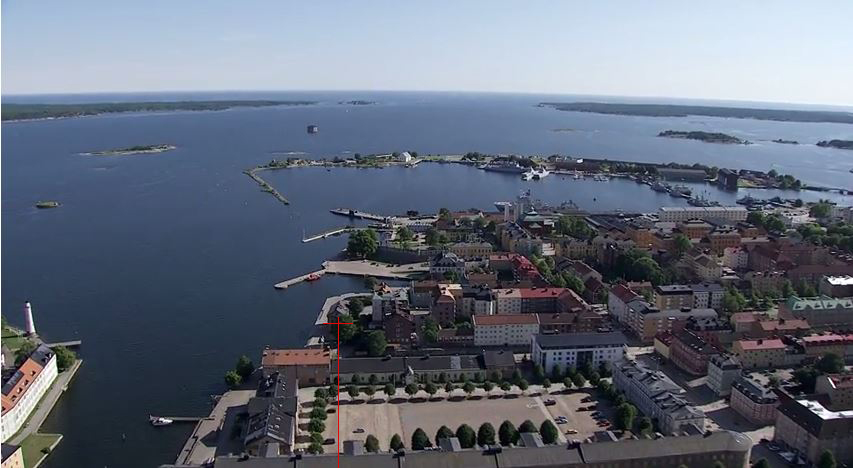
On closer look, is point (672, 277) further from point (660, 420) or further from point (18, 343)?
point (18, 343)

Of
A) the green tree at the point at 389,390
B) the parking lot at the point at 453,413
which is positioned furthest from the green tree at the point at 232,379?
the green tree at the point at 389,390

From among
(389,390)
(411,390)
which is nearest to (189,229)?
(389,390)

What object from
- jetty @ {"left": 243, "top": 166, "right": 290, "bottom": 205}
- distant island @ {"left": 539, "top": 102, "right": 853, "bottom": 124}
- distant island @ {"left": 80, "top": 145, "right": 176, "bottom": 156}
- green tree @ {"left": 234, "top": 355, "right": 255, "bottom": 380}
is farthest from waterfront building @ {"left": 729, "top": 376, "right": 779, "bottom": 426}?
distant island @ {"left": 539, "top": 102, "right": 853, "bottom": 124}

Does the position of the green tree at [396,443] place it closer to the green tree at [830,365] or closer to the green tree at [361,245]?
the green tree at [830,365]

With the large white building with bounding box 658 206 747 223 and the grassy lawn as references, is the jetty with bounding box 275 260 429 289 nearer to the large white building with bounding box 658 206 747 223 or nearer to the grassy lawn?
the grassy lawn

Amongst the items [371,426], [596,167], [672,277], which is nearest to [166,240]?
A: [371,426]

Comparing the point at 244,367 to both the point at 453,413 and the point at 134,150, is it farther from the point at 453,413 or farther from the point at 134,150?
the point at 134,150
